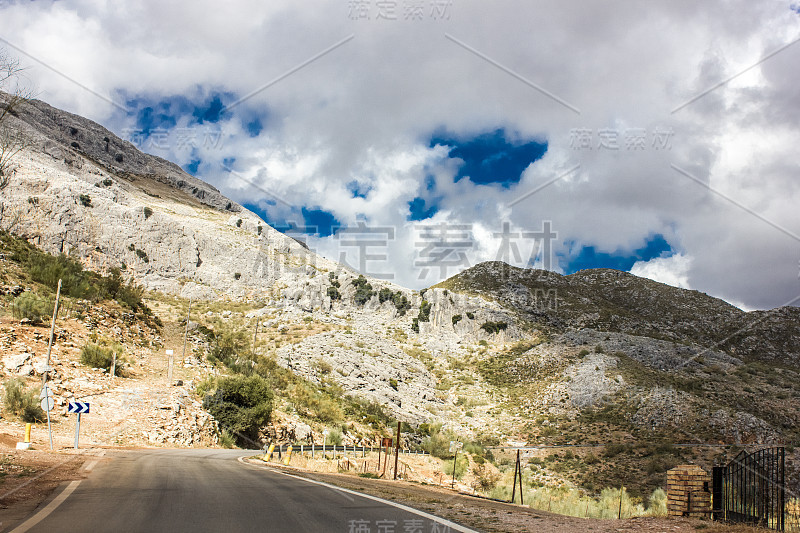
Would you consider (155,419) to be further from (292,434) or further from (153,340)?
(153,340)

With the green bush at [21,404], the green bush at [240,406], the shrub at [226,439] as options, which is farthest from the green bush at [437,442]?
the green bush at [21,404]

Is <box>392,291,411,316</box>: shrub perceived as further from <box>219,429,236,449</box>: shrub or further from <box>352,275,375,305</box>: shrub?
<box>219,429,236,449</box>: shrub

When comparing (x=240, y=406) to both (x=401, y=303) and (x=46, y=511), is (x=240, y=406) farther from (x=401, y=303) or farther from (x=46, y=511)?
(x=401, y=303)

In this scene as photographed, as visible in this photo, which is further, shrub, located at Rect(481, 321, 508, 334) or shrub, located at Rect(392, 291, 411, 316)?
shrub, located at Rect(392, 291, 411, 316)

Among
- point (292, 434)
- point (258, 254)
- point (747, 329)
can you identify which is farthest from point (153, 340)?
point (747, 329)

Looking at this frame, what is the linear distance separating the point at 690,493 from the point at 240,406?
27.3 meters

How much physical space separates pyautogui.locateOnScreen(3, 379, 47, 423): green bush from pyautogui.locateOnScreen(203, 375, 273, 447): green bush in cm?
1050

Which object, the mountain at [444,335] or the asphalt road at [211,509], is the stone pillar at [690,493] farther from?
the mountain at [444,335]

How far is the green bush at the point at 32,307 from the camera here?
25.8 m

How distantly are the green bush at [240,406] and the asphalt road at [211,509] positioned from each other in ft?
63.4

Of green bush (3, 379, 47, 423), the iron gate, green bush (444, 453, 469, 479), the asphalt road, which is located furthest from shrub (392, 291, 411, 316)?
the iron gate

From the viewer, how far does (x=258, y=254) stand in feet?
297

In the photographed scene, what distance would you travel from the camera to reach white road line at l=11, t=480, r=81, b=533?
17.4 feet

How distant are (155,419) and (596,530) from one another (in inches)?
959
